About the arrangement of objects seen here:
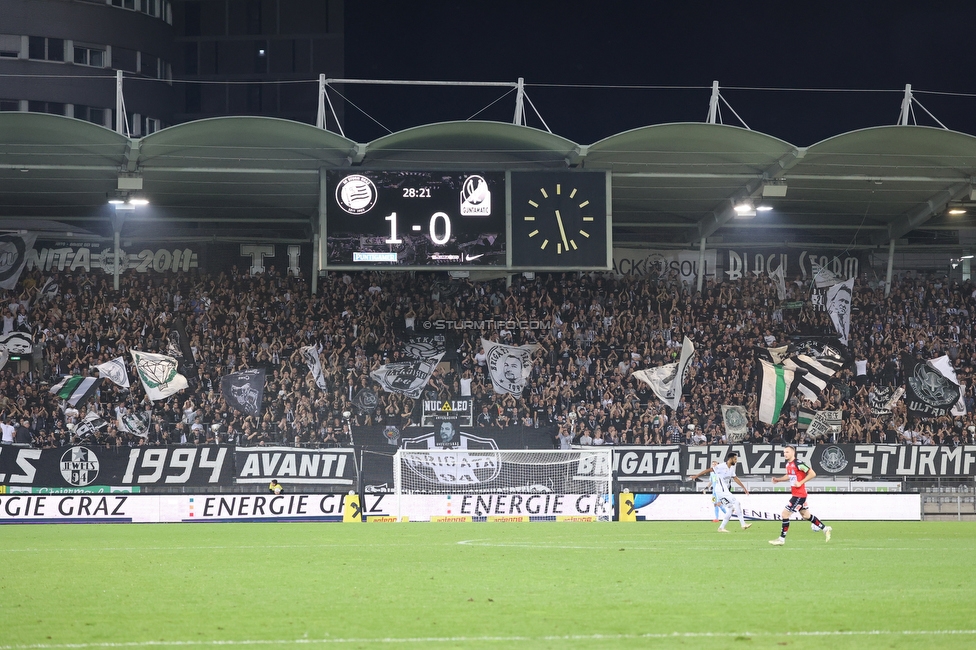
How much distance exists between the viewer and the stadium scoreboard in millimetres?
27172

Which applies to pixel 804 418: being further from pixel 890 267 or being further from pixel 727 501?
pixel 727 501

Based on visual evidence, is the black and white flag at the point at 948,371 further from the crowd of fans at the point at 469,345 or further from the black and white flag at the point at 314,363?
the black and white flag at the point at 314,363

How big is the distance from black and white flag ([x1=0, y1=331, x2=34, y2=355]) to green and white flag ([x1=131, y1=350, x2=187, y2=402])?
3.54 m

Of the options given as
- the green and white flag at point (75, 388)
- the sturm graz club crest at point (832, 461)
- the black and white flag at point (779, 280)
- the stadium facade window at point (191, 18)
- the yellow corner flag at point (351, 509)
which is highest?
the stadium facade window at point (191, 18)

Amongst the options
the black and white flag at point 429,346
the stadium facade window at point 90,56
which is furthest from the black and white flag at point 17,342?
the stadium facade window at point 90,56

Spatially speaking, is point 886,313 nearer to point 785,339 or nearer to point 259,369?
point 785,339

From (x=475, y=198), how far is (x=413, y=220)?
169 cm

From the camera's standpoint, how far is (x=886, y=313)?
3903 centimetres

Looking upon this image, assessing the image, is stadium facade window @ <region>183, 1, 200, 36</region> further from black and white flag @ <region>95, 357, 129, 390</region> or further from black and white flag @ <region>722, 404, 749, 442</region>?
black and white flag @ <region>722, 404, 749, 442</region>

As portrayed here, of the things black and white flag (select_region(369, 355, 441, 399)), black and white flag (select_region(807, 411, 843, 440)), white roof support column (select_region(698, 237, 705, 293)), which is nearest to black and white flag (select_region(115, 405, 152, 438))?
black and white flag (select_region(369, 355, 441, 399))

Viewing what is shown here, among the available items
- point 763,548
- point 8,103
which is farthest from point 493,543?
point 8,103

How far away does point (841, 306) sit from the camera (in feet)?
127

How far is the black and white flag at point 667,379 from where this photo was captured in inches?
1391

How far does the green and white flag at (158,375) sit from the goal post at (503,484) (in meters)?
8.70
